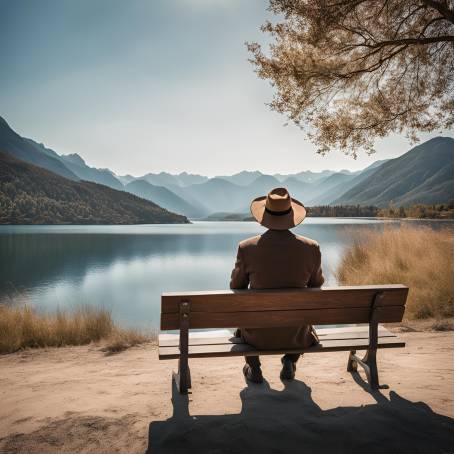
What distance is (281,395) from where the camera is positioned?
337 cm

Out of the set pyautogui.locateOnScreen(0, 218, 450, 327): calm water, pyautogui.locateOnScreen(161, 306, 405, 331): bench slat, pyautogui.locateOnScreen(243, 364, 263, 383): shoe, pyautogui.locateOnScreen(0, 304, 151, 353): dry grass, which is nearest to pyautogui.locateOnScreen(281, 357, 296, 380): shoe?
pyautogui.locateOnScreen(243, 364, 263, 383): shoe

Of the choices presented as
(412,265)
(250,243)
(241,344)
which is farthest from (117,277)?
(250,243)

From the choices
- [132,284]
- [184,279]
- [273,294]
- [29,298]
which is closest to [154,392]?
[273,294]

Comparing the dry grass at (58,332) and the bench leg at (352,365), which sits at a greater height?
the bench leg at (352,365)

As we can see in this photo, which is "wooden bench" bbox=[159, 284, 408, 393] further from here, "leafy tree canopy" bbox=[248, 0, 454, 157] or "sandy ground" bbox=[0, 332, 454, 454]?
"leafy tree canopy" bbox=[248, 0, 454, 157]

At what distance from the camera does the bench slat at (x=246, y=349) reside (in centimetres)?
318

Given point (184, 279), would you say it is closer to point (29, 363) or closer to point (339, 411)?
point (29, 363)

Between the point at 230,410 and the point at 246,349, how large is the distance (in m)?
0.48

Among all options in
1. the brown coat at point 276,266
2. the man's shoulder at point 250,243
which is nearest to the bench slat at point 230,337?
the brown coat at point 276,266

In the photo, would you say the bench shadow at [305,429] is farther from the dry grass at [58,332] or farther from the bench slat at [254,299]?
the dry grass at [58,332]

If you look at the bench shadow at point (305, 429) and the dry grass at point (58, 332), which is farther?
the dry grass at point (58, 332)

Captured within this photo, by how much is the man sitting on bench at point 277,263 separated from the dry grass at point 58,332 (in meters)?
3.44

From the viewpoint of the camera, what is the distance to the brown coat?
124 inches

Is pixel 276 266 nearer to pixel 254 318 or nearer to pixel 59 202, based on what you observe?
pixel 254 318
